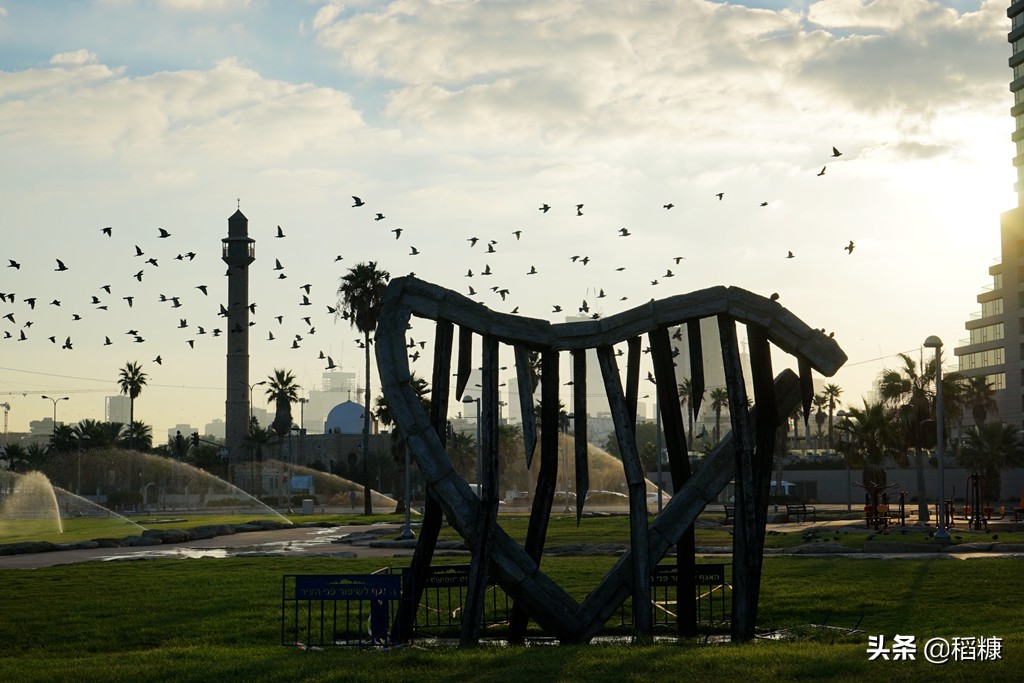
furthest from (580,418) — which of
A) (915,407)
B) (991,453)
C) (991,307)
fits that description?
(991,307)

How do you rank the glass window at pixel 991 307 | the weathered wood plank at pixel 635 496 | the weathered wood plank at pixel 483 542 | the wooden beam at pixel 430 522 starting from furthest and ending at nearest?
the glass window at pixel 991 307 → the wooden beam at pixel 430 522 → the weathered wood plank at pixel 635 496 → the weathered wood plank at pixel 483 542

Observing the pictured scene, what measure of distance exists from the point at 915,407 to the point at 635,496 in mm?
46815

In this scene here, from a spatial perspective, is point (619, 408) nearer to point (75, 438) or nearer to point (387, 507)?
point (387, 507)

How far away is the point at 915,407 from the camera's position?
60.5 meters

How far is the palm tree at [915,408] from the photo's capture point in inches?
2370

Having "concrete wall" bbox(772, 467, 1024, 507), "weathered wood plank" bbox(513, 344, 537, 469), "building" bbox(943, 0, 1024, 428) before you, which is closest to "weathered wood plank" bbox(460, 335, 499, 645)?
"weathered wood plank" bbox(513, 344, 537, 469)

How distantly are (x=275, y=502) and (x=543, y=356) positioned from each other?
10219 cm

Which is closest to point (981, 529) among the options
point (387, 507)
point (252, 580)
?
point (252, 580)

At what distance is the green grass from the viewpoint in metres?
14.4

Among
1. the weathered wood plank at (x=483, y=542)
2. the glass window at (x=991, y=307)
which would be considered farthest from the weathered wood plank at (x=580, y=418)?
the glass window at (x=991, y=307)

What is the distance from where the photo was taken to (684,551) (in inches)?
721

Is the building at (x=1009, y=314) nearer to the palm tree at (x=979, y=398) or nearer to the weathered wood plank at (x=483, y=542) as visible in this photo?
the palm tree at (x=979, y=398)

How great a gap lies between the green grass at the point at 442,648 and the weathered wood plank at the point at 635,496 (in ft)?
2.88

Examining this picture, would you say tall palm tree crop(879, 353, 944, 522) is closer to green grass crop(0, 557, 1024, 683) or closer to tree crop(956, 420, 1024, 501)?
tree crop(956, 420, 1024, 501)
